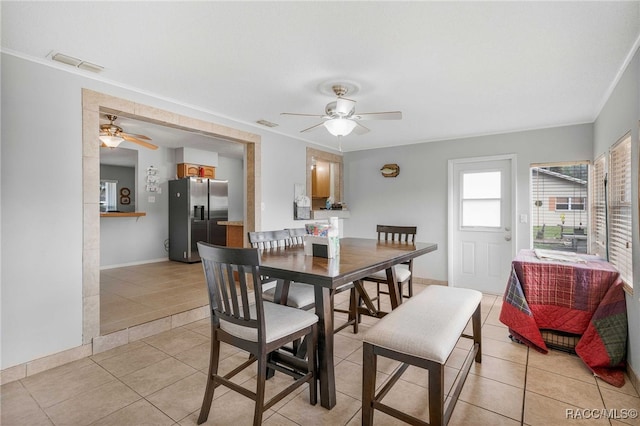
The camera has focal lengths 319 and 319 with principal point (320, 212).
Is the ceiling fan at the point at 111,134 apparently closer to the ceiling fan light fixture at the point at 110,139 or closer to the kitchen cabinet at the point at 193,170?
the ceiling fan light fixture at the point at 110,139

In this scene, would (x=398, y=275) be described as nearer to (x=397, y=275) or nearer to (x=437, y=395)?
(x=397, y=275)

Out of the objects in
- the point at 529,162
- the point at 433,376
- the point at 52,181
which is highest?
the point at 529,162

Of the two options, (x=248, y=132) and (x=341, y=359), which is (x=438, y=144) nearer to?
(x=248, y=132)

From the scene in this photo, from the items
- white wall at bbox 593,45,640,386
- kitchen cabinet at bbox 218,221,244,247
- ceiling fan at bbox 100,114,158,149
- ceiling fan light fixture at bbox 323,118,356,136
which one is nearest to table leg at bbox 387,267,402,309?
ceiling fan light fixture at bbox 323,118,356,136

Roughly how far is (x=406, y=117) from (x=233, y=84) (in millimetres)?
2032

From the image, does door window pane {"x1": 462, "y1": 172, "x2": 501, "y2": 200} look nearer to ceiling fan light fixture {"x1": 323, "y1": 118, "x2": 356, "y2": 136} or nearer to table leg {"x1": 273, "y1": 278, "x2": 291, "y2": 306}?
ceiling fan light fixture {"x1": 323, "y1": 118, "x2": 356, "y2": 136}

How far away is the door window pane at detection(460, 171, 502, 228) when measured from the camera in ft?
15.0

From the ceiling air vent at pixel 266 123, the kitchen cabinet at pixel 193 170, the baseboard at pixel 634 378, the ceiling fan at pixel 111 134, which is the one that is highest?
the ceiling air vent at pixel 266 123

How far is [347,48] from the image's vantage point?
7.00 feet

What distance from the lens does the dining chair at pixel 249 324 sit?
160cm

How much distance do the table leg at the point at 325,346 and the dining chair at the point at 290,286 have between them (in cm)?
27

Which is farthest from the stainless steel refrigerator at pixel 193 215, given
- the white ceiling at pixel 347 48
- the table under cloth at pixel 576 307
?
the table under cloth at pixel 576 307

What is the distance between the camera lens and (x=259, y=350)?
5.36 ft

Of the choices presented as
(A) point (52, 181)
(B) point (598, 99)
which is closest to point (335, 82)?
(A) point (52, 181)
